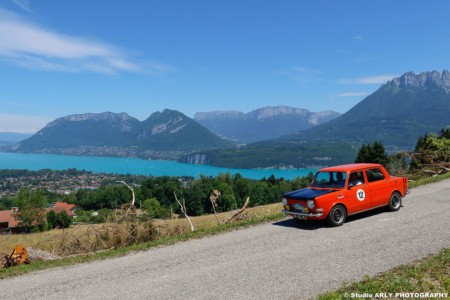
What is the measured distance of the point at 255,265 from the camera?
8.36m

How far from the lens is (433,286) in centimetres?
625

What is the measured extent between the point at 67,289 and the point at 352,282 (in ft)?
19.7

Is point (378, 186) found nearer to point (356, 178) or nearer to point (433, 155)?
point (356, 178)

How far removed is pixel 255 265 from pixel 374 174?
6825 millimetres

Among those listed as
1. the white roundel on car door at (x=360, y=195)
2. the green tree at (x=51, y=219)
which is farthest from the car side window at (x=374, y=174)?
the green tree at (x=51, y=219)

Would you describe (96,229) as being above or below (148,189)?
above

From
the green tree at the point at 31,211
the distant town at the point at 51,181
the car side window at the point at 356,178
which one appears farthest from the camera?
the distant town at the point at 51,181

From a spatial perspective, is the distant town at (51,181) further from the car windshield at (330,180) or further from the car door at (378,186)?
the car door at (378,186)

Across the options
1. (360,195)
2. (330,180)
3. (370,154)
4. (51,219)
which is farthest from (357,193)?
(51,219)

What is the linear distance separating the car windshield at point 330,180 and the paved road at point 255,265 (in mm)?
1371

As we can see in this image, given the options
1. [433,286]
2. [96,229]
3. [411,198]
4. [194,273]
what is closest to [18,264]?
[96,229]

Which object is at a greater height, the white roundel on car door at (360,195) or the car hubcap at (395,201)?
the white roundel on car door at (360,195)

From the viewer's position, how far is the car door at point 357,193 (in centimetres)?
1188

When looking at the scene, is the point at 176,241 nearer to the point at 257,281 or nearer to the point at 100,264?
the point at 100,264
